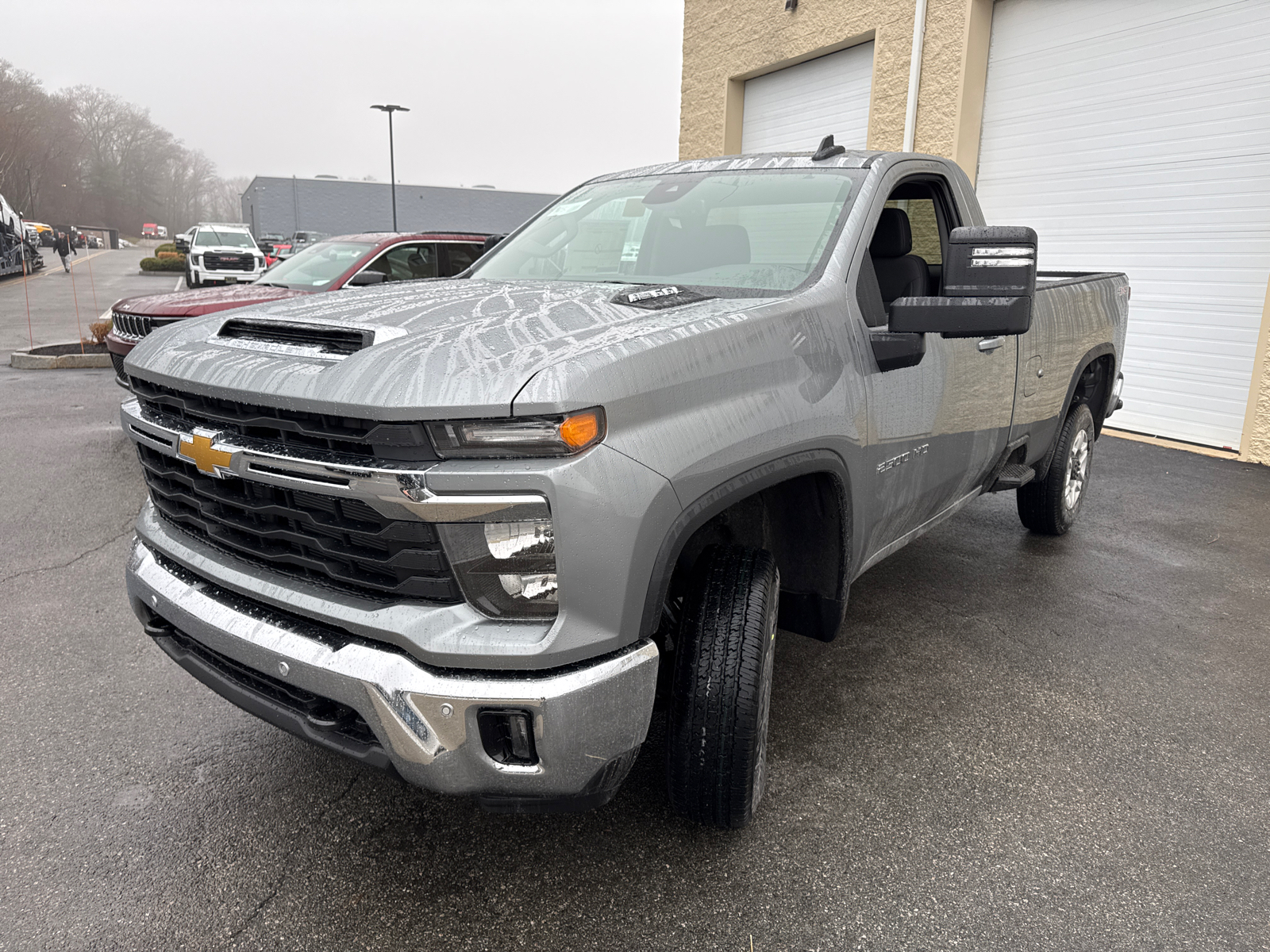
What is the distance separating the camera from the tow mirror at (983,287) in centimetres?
233

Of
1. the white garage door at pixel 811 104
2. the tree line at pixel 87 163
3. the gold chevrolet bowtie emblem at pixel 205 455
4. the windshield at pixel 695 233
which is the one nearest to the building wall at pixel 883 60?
the white garage door at pixel 811 104

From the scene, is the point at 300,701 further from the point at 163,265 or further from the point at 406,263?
the point at 163,265

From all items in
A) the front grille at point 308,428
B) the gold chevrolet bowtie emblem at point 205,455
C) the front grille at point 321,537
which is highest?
the front grille at point 308,428

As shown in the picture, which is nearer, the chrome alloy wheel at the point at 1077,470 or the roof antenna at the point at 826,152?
the roof antenna at the point at 826,152

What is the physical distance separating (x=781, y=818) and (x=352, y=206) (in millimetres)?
72159

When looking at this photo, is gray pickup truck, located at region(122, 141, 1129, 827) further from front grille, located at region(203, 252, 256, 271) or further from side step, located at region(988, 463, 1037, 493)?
front grille, located at region(203, 252, 256, 271)

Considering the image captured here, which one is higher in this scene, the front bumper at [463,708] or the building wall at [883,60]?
the building wall at [883,60]

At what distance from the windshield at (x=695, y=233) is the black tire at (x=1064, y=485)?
248 centimetres

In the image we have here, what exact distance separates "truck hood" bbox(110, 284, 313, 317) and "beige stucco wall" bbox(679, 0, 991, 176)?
22.4 feet

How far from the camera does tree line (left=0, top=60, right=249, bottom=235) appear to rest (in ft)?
296

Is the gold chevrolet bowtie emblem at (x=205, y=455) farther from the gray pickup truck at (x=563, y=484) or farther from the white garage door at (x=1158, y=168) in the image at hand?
the white garage door at (x=1158, y=168)

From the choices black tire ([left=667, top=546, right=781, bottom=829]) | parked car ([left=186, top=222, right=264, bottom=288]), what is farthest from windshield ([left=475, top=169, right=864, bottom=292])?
parked car ([left=186, top=222, right=264, bottom=288])

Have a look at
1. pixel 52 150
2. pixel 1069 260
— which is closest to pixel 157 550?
pixel 1069 260

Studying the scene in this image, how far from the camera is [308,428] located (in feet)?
6.09
